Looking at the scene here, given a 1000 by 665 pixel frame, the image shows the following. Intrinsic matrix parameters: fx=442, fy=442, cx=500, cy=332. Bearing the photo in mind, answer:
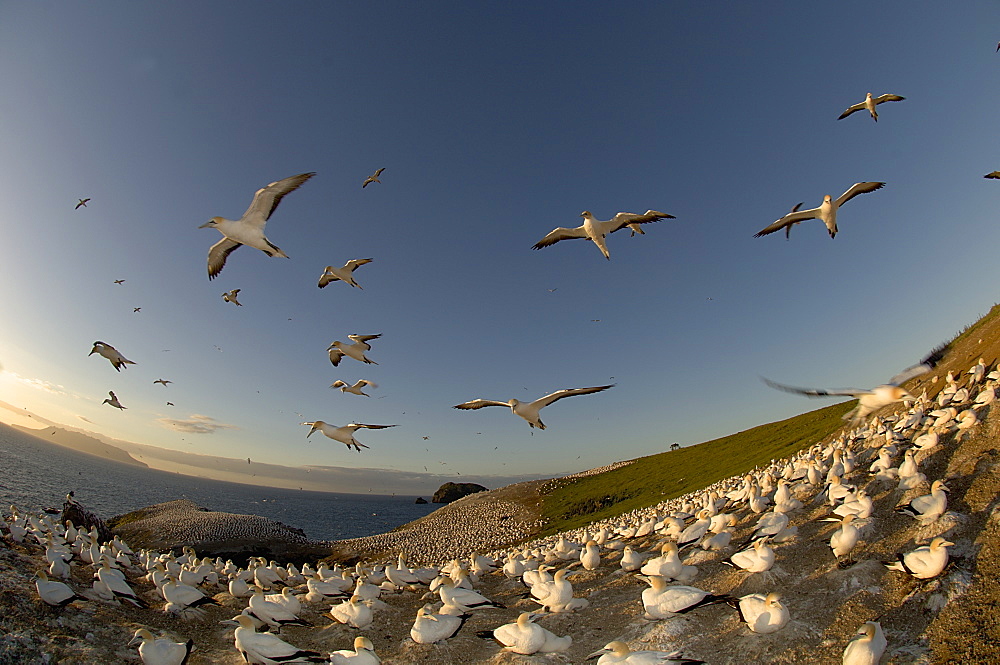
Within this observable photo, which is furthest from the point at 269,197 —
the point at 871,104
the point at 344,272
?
the point at 871,104

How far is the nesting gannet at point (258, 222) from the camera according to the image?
44.0 feet

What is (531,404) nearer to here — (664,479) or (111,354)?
(111,354)

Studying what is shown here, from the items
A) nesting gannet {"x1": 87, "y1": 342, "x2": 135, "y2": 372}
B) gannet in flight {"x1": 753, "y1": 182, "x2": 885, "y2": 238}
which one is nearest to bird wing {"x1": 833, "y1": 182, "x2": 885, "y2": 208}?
gannet in flight {"x1": 753, "y1": 182, "x2": 885, "y2": 238}

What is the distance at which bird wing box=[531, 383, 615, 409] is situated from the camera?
414 inches

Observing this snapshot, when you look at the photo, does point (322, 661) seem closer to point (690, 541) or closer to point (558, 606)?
point (558, 606)

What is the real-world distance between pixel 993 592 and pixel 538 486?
66.5 metres

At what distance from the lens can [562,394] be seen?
11852mm

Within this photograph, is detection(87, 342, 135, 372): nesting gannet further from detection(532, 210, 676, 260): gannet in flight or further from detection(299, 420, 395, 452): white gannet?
detection(532, 210, 676, 260): gannet in flight

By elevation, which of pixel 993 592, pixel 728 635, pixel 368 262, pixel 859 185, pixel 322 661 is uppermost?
pixel 859 185

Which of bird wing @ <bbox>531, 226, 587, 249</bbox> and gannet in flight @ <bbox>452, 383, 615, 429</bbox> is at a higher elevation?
bird wing @ <bbox>531, 226, 587, 249</bbox>

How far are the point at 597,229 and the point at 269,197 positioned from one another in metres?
10.5

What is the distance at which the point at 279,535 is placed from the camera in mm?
53938

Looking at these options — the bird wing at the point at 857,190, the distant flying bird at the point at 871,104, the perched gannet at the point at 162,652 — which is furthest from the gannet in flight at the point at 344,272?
the distant flying bird at the point at 871,104

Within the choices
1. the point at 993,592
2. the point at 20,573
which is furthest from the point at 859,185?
the point at 20,573
